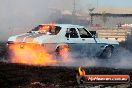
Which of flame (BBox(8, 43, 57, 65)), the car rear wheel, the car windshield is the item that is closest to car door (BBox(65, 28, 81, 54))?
the car windshield

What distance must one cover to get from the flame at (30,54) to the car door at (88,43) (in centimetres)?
126

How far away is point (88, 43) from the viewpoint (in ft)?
43.0

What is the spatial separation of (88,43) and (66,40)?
90cm

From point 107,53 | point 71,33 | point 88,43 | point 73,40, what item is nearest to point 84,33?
point 88,43

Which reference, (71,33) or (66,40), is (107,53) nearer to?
(71,33)

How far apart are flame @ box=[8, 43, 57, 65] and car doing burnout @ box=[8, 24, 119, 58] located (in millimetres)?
97

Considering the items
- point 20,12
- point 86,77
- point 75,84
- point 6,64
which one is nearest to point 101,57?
point 6,64

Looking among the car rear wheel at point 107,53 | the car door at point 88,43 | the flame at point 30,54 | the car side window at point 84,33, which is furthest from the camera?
the car rear wheel at point 107,53

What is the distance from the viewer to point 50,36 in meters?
12.1

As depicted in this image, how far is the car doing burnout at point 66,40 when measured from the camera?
1195 cm

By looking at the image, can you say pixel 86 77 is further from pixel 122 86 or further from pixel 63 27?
pixel 63 27

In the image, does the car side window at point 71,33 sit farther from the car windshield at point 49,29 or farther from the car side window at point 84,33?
the car windshield at point 49,29

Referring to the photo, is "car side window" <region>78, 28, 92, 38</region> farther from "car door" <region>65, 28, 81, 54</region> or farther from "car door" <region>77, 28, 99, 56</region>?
"car door" <region>65, 28, 81, 54</region>

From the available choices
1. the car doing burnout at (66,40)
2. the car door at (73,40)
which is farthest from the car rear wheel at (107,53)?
the car door at (73,40)
